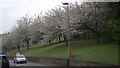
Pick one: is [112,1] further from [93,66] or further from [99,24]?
[99,24]

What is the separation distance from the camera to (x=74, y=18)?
51562 millimetres

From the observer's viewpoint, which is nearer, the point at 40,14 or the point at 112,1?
the point at 112,1

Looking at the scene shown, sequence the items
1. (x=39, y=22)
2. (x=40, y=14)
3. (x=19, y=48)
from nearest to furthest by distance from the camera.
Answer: (x=39, y=22) < (x=40, y=14) < (x=19, y=48)

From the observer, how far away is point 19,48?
315ft

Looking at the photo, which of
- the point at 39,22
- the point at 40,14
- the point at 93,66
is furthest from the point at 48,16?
the point at 93,66

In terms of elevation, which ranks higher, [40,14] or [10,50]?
[40,14]

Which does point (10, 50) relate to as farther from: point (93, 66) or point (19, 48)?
point (93, 66)

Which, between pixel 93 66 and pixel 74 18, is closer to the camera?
A: pixel 93 66

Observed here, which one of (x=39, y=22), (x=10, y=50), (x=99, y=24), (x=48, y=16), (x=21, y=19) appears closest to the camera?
(x=99, y=24)

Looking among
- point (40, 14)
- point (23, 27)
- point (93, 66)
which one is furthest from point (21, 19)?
point (93, 66)

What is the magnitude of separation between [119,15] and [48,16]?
4138 cm

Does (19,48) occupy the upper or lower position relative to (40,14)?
lower

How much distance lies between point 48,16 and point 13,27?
25.5m

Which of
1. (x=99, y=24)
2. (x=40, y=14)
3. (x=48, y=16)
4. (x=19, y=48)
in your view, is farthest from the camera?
(x=19, y=48)
